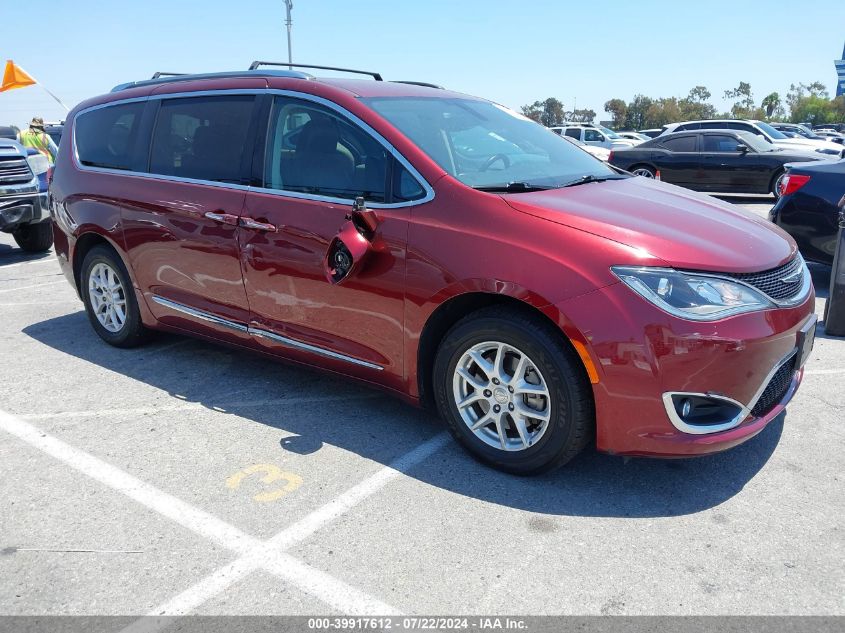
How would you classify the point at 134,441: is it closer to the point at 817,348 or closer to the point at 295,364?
the point at 295,364

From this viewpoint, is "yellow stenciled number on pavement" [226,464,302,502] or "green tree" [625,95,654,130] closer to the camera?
"yellow stenciled number on pavement" [226,464,302,502]

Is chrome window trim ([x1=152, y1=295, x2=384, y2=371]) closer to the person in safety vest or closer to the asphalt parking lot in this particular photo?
the asphalt parking lot

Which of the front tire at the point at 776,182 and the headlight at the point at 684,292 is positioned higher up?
the headlight at the point at 684,292

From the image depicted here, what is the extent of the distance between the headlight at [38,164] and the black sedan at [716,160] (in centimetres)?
1136

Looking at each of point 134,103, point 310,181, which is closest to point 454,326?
point 310,181

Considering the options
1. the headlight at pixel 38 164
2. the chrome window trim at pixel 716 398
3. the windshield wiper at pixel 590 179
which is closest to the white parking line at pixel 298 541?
the chrome window trim at pixel 716 398

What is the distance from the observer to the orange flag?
13430 millimetres

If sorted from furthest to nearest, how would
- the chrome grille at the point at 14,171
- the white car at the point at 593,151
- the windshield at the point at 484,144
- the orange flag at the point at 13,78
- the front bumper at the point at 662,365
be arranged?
the orange flag at the point at 13,78 < the chrome grille at the point at 14,171 < the white car at the point at 593,151 < the windshield at the point at 484,144 < the front bumper at the point at 662,365

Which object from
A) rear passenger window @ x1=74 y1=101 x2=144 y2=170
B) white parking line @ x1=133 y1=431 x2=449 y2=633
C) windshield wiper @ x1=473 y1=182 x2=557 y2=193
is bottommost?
white parking line @ x1=133 y1=431 x2=449 y2=633

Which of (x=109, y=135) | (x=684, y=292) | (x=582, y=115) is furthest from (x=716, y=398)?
(x=582, y=115)

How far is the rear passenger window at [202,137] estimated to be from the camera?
4.30m

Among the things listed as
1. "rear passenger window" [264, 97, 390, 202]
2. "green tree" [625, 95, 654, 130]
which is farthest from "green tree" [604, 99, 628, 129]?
"rear passenger window" [264, 97, 390, 202]

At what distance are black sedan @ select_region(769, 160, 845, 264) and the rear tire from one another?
29.4 ft

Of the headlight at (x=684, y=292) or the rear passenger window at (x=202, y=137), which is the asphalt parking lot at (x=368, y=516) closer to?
the headlight at (x=684, y=292)
